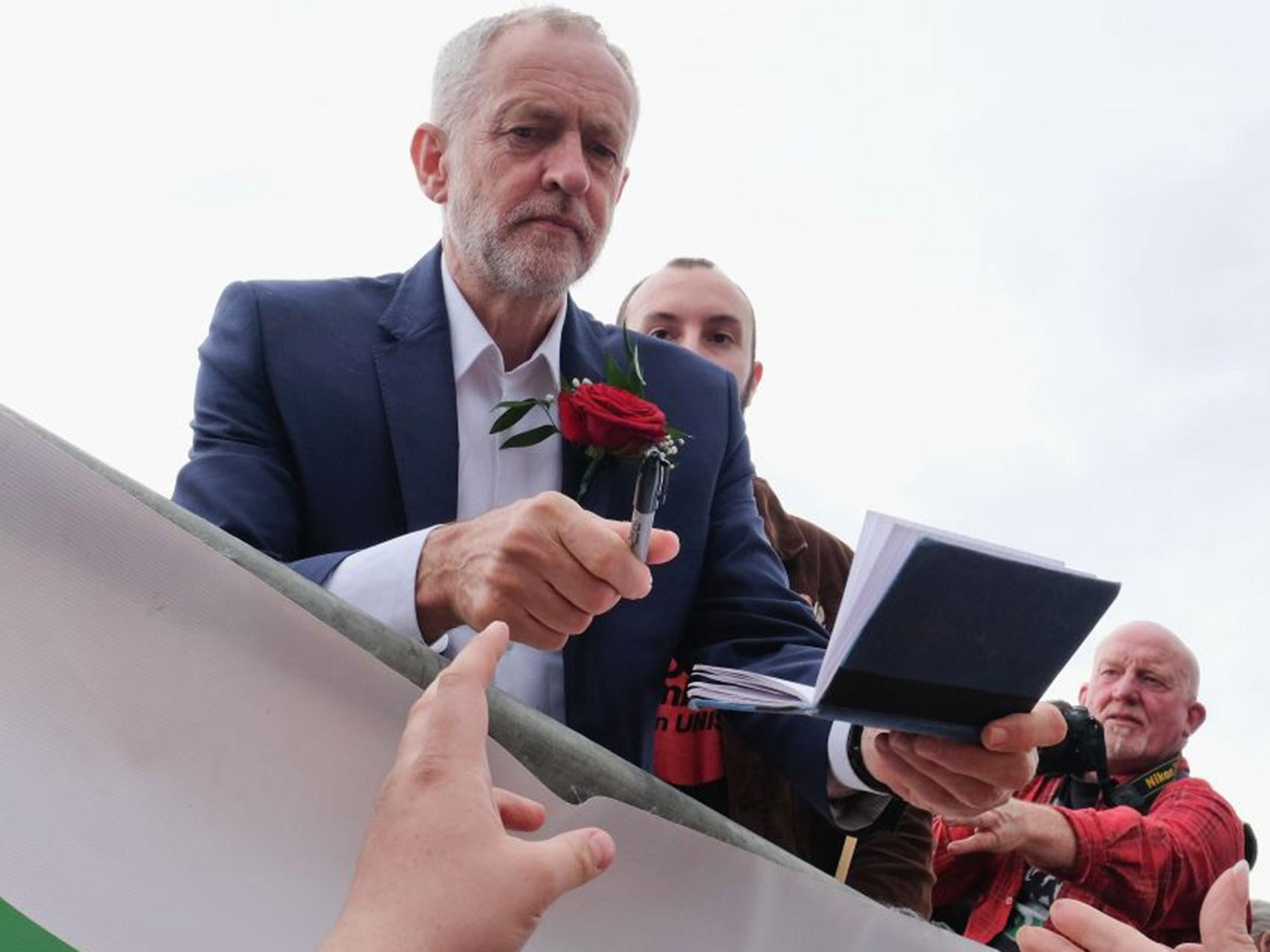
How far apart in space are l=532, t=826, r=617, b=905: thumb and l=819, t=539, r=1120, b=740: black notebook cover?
22.1 inches

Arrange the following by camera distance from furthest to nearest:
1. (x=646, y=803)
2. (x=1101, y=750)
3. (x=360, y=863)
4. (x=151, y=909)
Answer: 1. (x=1101, y=750)
2. (x=646, y=803)
3. (x=151, y=909)
4. (x=360, y=863)

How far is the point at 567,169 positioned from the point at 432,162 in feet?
1.22

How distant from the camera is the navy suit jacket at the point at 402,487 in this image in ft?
6.88

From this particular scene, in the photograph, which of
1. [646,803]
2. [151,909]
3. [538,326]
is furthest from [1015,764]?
[538,326]

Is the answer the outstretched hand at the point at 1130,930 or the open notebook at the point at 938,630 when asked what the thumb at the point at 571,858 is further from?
the open notebook at the point at 938,630

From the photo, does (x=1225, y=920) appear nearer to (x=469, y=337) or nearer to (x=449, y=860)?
(x=449, y=860)

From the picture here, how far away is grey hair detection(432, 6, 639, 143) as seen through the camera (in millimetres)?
2570

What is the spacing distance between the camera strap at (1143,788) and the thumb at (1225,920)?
9.46 ft

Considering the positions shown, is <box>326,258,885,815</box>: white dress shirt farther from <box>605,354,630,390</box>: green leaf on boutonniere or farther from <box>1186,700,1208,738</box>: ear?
<box>1186,700,1208,738</box>: ear

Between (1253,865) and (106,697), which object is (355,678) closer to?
(106,697)

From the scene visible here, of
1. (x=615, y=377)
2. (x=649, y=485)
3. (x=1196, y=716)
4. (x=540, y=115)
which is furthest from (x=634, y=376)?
(x=1196, y=716)

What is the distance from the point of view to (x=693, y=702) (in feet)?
5.34

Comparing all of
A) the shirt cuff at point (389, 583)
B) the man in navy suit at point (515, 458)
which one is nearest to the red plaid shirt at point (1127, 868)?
the man in navy suit at point (515, 458)

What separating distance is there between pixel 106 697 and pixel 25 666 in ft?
0.23
